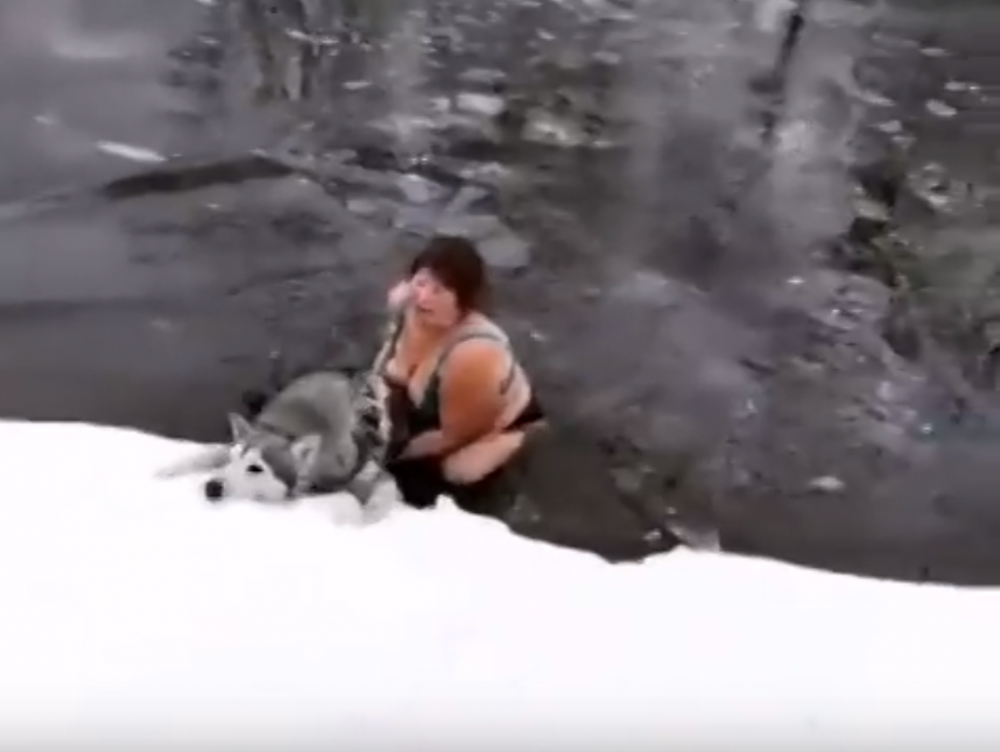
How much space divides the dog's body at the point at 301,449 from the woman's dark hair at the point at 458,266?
2.3 inches

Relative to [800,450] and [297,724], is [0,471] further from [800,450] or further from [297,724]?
[800,450]

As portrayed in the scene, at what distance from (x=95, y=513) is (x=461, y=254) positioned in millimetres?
181

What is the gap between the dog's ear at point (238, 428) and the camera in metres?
0.62

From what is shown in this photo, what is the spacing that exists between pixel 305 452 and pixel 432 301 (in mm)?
81

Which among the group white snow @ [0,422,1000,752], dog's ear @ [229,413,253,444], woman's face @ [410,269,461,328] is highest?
woman's face @ [410,269,461,328]

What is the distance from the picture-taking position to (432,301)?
62 centimetres

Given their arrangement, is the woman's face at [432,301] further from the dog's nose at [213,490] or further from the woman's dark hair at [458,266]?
the dog's nose at [213,490]

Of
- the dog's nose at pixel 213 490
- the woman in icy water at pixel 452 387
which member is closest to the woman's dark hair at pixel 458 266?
the woman in icy water at pixel 452 387

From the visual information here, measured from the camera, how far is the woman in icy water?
24.4 inches

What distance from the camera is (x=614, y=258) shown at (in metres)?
0.63

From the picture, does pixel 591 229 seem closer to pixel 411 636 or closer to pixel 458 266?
pixel 458 266

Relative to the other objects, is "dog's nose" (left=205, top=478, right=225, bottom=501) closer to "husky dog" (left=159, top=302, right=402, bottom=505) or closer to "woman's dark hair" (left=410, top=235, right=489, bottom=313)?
"husky dog" (left=159, top=302, right=402, bottom=505)

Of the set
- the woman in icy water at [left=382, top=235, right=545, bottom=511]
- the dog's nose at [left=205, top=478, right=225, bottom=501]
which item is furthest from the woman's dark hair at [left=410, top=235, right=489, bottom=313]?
the dog's nose at [left=205, top=478, right=225, bottom=501]

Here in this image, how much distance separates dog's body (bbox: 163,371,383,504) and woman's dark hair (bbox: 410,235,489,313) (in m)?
0.06
